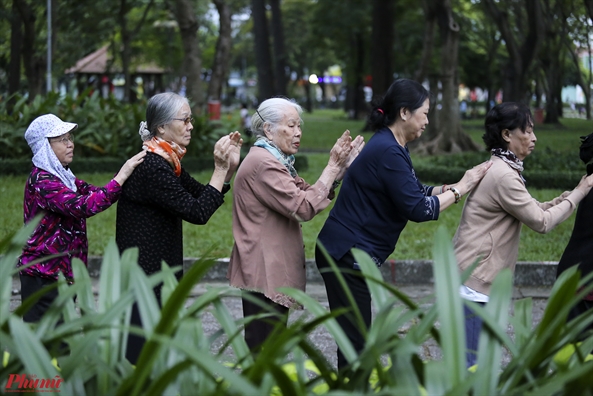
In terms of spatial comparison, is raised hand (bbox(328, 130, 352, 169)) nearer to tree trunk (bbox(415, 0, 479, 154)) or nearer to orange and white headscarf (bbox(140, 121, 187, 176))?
orange and white headscarf (bbox(140, 121, 187, 176))

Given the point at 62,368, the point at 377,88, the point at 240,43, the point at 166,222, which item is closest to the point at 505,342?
the point at 62,368

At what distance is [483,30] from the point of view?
4175 cm

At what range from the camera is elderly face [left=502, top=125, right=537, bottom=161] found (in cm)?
446

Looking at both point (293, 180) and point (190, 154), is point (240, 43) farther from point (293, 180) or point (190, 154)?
point (293, 180)

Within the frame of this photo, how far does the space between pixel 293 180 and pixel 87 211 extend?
107cm

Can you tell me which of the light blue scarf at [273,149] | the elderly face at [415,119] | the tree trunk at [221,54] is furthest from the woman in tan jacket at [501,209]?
the tree trunk at [221,54]

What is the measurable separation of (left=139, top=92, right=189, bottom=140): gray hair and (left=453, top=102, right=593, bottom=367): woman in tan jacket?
1552 millimetres

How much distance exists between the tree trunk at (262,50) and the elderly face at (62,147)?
24.3m

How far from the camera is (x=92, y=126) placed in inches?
623

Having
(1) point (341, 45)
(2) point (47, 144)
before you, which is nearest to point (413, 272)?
(2) point (47, 144)

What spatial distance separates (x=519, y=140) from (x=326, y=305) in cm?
339

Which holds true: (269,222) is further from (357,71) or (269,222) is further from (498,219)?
(357,71)

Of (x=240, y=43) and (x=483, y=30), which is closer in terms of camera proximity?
(x=483, y=30)

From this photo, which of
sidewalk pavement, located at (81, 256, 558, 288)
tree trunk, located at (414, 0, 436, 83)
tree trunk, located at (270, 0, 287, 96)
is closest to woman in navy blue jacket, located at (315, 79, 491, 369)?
sidewalk pavement, located at (81, 256, 558, 288)
